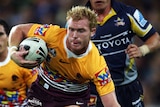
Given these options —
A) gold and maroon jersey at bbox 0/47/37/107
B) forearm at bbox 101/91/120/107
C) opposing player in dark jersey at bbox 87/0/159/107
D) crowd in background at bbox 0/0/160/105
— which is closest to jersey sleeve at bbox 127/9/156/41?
opposing player in dark jersey at bbox 87/0/159/107

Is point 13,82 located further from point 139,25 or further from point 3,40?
point 139,25

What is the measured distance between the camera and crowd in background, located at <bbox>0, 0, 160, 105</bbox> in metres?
11.9

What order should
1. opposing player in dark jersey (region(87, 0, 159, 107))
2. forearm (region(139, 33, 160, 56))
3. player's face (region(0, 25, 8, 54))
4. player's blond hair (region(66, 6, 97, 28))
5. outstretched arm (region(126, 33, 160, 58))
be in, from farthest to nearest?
1. player's face (region(0, 25, 8, 54))
2. forearm (region(139, 33, 160, 56))
3. opposing player in dark jersey (region(87, 0, 159, 107))
4. outstretched arm (region(126, 33, 160, 58))
5. player's blond hair (region(66, 6, 97, 28))

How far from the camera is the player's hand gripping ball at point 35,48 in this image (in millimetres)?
6949

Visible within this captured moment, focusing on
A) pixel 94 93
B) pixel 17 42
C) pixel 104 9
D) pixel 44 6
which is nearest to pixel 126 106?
pixel 94 93

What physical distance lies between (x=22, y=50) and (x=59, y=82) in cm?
68

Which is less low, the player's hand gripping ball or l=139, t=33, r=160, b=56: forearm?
the player's hand gripping ball

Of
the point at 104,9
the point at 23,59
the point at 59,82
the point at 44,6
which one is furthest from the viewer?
the point at 44,6

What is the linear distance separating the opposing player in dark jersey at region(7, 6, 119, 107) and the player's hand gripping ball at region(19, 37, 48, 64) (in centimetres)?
6

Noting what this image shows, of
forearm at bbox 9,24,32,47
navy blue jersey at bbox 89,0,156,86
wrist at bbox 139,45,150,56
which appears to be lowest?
wrist at bbox 139,45,150,56

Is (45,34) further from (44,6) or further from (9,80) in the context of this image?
(44,6)

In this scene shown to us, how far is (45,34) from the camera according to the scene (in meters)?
7.20

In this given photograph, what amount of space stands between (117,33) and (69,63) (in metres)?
1.07

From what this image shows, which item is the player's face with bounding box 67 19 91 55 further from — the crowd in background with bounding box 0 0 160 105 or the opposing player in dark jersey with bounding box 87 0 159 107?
the crowd in background with bounding box 0 0 160 105
